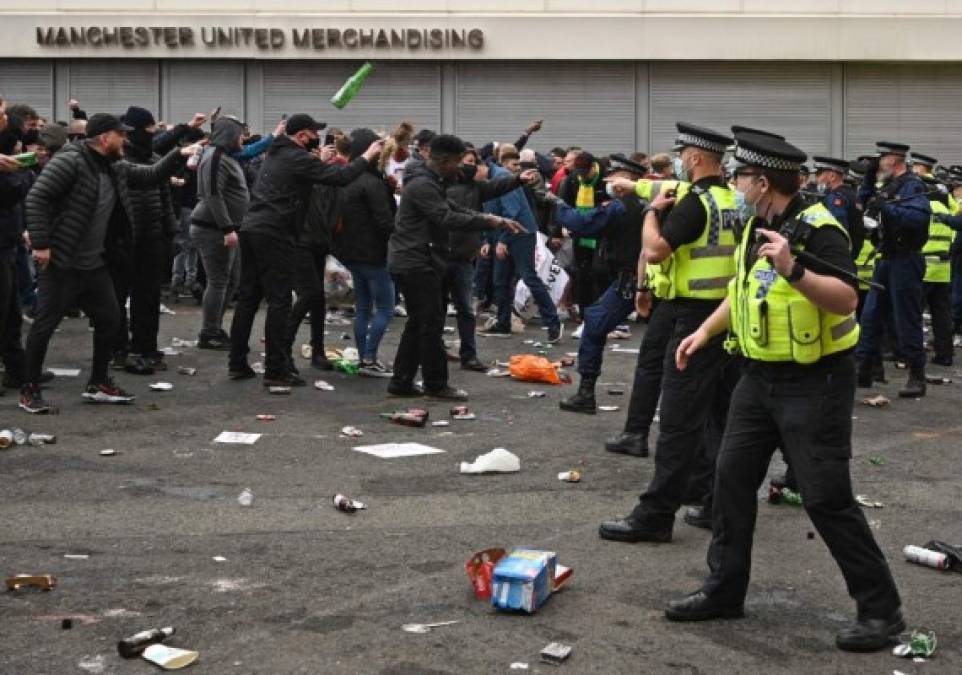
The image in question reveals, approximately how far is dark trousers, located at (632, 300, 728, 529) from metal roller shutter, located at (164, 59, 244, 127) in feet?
77.8

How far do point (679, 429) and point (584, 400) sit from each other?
12.7 ft

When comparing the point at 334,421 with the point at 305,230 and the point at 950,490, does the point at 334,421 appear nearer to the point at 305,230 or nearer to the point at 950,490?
the point at 305,230

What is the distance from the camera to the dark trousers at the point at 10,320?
1129 centimetres

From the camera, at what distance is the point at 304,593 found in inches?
258

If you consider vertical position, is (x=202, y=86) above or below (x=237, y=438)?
above

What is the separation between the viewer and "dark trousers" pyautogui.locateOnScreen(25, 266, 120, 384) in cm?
1064

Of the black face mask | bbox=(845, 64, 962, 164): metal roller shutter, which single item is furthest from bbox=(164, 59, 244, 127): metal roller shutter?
the black face mask

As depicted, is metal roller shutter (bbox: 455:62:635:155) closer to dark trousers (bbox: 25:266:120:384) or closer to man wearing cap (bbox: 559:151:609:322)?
man wearing cap (bbox: 559:151:609:322)

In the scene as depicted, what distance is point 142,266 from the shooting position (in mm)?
12883

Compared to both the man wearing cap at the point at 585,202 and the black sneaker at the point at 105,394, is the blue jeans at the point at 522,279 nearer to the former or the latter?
the man wearing cap at the point at 585,202

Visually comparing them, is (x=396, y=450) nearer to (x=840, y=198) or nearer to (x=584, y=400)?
(x=584, y=400)

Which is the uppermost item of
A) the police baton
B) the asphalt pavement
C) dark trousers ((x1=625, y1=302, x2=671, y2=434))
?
the police baton

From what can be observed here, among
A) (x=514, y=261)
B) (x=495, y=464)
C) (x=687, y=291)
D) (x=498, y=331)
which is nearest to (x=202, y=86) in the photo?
(x=498, y=331)

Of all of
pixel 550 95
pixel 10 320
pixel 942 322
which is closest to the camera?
pixel 10 320
